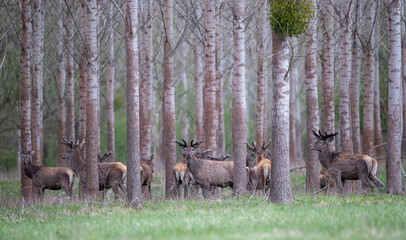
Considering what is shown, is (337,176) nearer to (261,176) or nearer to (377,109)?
(261,176)

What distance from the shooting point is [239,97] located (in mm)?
15320

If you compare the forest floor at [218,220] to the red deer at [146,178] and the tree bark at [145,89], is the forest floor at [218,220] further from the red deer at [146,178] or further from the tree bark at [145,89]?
the tree bark at [145,89]

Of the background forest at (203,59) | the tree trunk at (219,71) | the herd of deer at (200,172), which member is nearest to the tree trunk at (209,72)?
the background forest at (203,59)

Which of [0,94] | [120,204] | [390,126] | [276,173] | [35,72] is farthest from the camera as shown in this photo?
[0,94]

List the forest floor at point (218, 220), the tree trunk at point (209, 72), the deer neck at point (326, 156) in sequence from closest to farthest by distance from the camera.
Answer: the forest floor at point (218, 220) → the deer neck at point (326, 156) → the tree trunk at point (209, 72)

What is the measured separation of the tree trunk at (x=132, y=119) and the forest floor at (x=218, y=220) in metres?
0.42

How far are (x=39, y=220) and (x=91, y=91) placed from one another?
4.80m

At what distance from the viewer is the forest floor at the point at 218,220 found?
8.34m

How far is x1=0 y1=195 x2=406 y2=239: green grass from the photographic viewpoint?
8344 millimetres

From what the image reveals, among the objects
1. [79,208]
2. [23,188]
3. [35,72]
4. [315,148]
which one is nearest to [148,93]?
[35,72]

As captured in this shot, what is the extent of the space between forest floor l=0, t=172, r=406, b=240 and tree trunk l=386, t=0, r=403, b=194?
1443 mm

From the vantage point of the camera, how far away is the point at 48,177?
18.1m

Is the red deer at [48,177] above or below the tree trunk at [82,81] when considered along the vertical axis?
below

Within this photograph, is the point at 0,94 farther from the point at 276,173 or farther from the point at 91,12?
the point at 276,173
